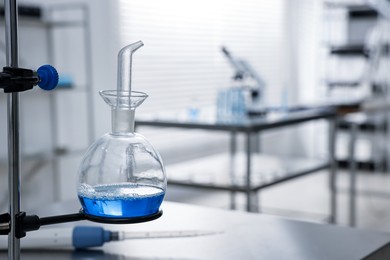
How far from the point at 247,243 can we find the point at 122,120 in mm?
256

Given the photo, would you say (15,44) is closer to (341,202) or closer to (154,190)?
(154,190)

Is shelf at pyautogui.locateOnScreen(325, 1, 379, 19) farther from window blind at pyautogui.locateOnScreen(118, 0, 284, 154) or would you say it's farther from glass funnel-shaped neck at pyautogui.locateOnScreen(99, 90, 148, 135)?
glass funnel-shaped neck at pyautogui.locateOnScreen(99, 90, 148, 135)

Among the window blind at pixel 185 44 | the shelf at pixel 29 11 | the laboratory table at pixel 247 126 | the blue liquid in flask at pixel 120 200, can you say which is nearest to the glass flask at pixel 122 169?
the blue liquid in flask at pixel 120 200

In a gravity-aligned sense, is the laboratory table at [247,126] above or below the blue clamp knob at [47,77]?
below

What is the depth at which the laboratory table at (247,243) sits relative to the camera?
30.5 inches

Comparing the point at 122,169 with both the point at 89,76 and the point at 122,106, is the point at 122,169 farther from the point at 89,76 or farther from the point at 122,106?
the point at 89,76

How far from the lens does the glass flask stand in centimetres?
67

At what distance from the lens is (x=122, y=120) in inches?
27.8

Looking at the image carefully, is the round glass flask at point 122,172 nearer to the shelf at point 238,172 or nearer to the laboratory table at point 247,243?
the laboratory table at point 247,243

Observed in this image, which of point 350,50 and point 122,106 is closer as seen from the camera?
point 122,106

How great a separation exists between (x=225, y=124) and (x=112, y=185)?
181 cm

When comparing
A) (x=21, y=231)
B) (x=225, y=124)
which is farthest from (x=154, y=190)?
(x=225, y=124)

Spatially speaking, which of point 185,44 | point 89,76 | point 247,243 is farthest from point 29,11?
point 247,243

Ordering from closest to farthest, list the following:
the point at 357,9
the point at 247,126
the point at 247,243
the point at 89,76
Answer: the point at 247,243, the point at 247,126, the point at 89,76, the point at 357,9
